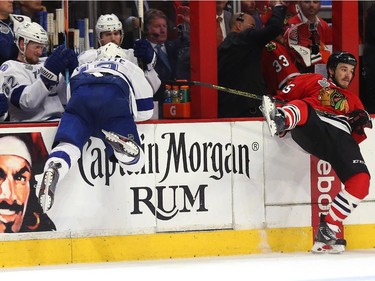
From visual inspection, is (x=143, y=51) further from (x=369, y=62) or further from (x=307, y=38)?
(x=369, y=62)

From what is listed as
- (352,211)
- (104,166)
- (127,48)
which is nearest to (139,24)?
(127,48)

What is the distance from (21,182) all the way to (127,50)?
3.81 ft

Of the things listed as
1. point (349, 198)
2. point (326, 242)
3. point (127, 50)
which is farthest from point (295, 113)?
point (127, 50)

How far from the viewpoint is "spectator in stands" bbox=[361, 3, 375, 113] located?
7.84 metres

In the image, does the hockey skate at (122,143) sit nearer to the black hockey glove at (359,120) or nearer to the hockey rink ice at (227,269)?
the hockey rink ice at (227,269)

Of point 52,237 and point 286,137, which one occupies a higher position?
point 286,137

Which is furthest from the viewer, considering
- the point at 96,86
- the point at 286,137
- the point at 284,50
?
the point at 284,50

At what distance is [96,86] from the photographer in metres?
6.62

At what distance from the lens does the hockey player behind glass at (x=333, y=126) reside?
6.87 meters

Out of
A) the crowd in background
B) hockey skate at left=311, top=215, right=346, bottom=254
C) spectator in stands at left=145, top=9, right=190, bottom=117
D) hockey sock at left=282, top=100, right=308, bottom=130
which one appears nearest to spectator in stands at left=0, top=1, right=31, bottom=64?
the crowd in background

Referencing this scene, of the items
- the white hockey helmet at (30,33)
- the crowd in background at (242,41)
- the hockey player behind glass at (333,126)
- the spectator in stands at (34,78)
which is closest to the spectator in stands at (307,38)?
the crowd in background at (242,41)

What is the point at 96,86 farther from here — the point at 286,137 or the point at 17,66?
Answer: the point at 286,137

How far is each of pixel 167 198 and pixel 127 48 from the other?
1.40 meters

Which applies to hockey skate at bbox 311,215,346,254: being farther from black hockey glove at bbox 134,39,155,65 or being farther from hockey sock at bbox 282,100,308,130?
black hockey glove at bbox 134,39,155,65
